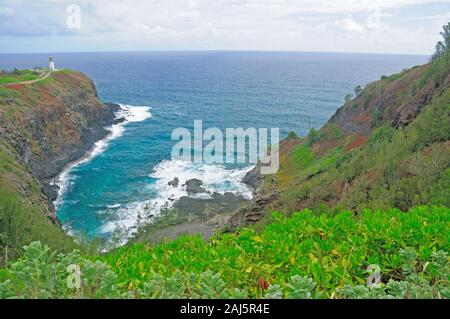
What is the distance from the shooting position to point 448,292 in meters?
3.69

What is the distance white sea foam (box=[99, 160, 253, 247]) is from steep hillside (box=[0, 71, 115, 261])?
707 centimetres

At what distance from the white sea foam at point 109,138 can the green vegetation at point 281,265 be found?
44.9 meters

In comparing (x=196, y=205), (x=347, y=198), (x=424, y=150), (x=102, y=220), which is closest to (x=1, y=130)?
(x=102, y=220)

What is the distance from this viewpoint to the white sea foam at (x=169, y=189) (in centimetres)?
4244

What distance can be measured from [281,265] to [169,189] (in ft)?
156

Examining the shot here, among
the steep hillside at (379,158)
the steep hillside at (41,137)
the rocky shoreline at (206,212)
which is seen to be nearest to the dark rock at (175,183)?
the rocky shoreline at (206,212)

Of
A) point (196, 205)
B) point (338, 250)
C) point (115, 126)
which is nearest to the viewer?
point (338, 250)

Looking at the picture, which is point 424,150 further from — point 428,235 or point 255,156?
point 255,156

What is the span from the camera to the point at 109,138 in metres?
74.4

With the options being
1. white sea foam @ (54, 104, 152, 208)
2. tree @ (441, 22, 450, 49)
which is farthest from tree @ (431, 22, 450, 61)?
white sea foam @ (54, 104, 152, 208)

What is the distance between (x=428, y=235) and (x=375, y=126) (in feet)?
158

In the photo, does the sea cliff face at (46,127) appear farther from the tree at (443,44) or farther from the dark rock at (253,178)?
the tree at (443,44)

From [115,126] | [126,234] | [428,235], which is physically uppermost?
[428,235]

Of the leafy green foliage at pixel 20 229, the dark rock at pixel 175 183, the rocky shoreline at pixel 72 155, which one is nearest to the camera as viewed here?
the leafy green foliage at pixel 20 229
